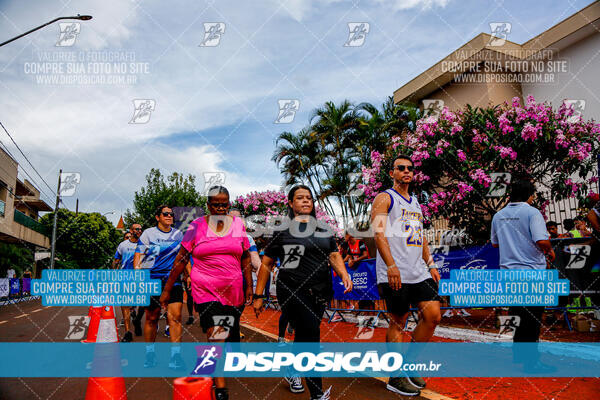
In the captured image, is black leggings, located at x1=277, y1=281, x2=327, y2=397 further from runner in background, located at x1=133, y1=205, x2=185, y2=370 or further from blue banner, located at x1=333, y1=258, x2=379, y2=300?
blue banner, located at x1=333, y1=258, x2=379, y2=300

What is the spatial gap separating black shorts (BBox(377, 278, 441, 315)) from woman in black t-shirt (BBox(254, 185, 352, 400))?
0.51 metres

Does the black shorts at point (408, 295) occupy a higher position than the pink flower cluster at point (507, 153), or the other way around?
the pink flower cluster at point (507, 153)

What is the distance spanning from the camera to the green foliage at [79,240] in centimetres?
5353

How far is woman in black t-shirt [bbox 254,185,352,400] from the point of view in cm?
376

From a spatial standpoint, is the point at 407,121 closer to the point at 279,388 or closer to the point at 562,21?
the point at 562,21

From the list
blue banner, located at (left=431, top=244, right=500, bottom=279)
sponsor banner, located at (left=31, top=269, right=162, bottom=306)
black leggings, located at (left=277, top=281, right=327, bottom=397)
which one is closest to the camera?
black leggings, located at (left=277, top=281, right=327, bottom=397)

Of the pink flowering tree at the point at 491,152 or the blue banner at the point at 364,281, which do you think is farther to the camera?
the pink flowering tree at the point at 491,152

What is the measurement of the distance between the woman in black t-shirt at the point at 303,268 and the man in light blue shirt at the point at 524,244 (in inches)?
79.7

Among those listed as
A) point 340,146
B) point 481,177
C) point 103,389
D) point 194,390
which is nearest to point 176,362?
point 103,389

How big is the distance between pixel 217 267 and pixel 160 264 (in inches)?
67.8

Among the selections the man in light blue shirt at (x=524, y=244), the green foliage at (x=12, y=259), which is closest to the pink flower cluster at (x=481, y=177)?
→ the man in light blue shirt at (x=524, y=244)

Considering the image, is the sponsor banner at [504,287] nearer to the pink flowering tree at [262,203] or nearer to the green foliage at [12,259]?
the pink flowering tree at [262,203]

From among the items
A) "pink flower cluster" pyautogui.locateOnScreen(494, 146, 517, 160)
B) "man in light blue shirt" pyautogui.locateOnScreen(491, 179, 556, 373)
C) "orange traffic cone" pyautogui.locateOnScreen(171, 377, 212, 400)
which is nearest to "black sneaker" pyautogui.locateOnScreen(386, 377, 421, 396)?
"man in light blue shirt" pyautogui.locateOnScreen(491, 179, 556, 373)

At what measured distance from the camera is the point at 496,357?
5.44 meters
